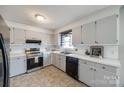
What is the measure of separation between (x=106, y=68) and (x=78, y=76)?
99cm

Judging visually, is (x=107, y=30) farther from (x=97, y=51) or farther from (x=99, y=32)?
(x=97, y=51)

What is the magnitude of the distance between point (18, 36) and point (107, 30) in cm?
292

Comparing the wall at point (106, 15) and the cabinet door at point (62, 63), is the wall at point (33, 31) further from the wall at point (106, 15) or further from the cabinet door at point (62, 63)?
the wall at point (106, 15)

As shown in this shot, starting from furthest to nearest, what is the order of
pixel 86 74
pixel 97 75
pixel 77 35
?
pixel 77 35
pixel 86 74
pixel 97 75

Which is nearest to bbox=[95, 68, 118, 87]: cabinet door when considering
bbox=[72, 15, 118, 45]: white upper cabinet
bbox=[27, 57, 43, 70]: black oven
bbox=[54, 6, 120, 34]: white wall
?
bbox=[72, 15, 118, 45]: white upper cabinet

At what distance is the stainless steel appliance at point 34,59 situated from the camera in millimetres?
3385

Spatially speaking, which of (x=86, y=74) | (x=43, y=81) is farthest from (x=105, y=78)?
(x=43, y=81)

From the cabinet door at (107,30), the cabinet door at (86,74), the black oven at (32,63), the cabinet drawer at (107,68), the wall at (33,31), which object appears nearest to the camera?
the cabinet drawer at (107,68)

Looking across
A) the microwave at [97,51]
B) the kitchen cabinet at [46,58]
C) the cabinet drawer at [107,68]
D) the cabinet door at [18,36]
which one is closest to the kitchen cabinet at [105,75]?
→ the cabinet drawer at [107,68]

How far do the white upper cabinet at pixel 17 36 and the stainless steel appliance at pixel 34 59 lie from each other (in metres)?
0.48

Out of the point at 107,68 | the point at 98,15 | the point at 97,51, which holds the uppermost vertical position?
the point at 98,15

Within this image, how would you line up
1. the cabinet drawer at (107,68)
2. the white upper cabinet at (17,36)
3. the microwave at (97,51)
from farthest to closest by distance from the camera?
the white upper cabinet at (17,36)
the microwave at (97,51)
the cabinet drawer at (107,68)

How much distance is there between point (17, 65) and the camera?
305cm
